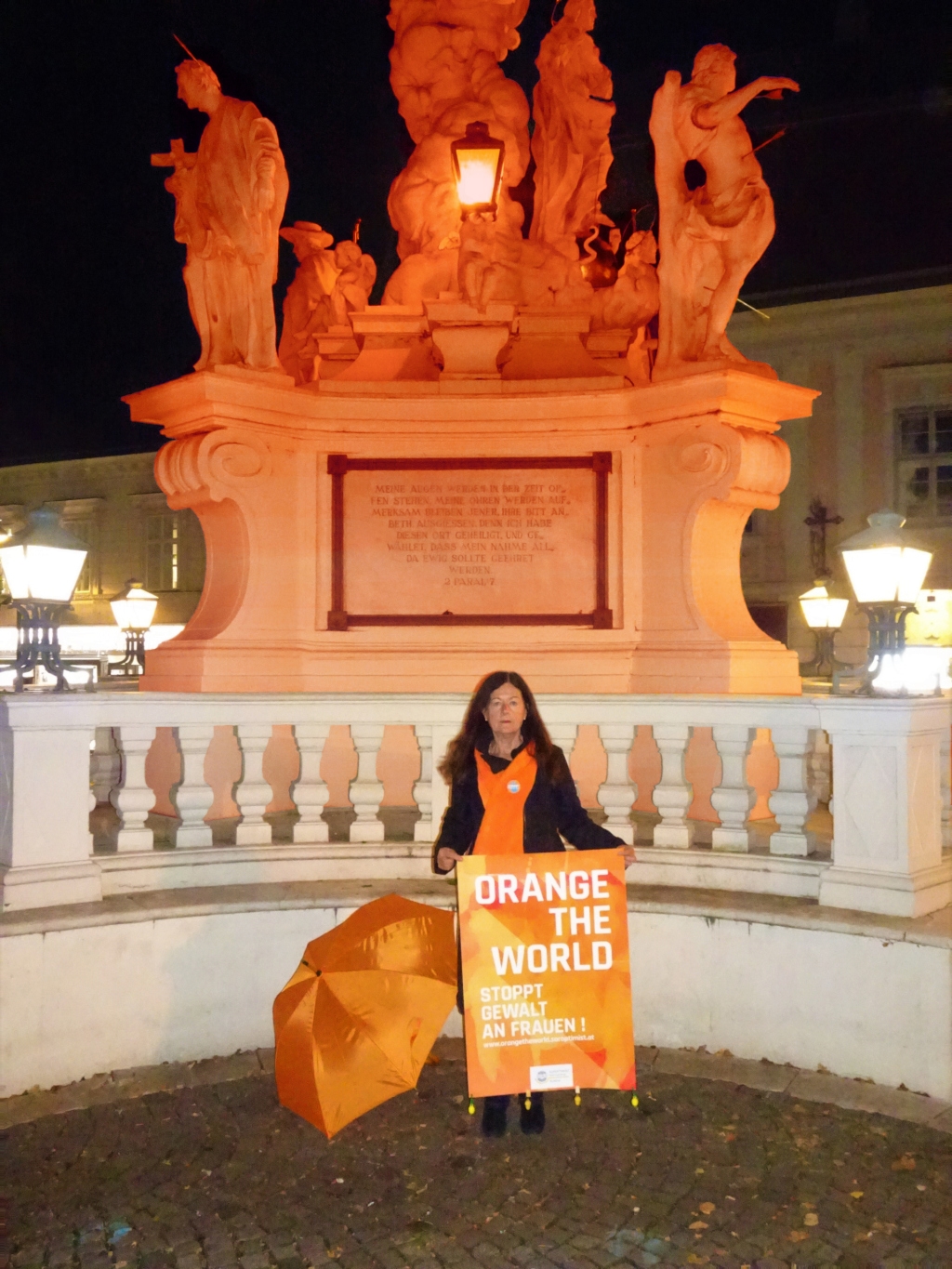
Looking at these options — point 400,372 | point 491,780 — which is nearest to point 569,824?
point 491,780

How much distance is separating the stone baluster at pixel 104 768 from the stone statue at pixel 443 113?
3671 millimetres

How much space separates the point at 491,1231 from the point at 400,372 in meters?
5.28

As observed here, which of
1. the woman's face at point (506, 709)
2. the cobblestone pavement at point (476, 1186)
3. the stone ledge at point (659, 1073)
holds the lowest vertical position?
the cobblestone pavement at point (476, 1186)

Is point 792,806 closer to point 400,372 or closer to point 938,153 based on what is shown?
point 400,372

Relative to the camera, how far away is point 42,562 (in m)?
5.17

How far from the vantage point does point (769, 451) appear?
6559 mm

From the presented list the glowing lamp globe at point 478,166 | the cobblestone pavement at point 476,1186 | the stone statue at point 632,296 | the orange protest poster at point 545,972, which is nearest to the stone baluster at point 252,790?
the cobblestone pavement at point 476,1186

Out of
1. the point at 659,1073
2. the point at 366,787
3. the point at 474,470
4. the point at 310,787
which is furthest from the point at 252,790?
the point at 474,470

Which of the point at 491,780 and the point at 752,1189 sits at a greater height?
the point at 491,780

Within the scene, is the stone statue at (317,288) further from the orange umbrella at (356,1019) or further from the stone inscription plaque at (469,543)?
the orange umbrella at (356,1019)

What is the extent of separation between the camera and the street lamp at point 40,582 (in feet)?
16.9

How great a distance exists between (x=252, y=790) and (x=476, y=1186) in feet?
7.74

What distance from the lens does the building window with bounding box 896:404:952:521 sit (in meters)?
27.2

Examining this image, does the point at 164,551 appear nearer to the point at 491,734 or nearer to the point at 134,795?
the point at 134,795
